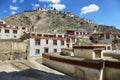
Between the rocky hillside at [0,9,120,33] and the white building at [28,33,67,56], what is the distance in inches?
1830

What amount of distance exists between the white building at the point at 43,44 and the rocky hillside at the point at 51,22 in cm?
4647

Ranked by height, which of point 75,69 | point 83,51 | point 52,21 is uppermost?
point 52,21

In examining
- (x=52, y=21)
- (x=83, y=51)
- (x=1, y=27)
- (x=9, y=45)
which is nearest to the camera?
(x=83, y=51)

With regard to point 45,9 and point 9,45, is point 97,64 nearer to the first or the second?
point 9,45

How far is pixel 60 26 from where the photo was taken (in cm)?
11712

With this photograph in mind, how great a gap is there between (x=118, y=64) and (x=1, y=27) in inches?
2219

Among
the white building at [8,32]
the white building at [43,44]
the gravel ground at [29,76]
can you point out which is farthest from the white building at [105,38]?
the gravel ground at [29,76]

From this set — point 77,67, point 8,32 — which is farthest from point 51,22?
point 77,67

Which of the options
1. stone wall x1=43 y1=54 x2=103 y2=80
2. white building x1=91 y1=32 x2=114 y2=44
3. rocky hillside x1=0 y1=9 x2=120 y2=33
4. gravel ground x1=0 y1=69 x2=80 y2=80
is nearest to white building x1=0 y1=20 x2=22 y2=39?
rocky hillside x1=0 y1=9 x2=120 y2=33

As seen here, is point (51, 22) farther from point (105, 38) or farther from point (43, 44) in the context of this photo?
point (43, 44)

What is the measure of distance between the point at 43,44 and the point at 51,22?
224 feet

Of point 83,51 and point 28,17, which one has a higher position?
point 28,17

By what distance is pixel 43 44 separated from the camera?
60562 millimetres

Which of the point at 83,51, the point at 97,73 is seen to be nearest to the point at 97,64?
the point at 97,73
